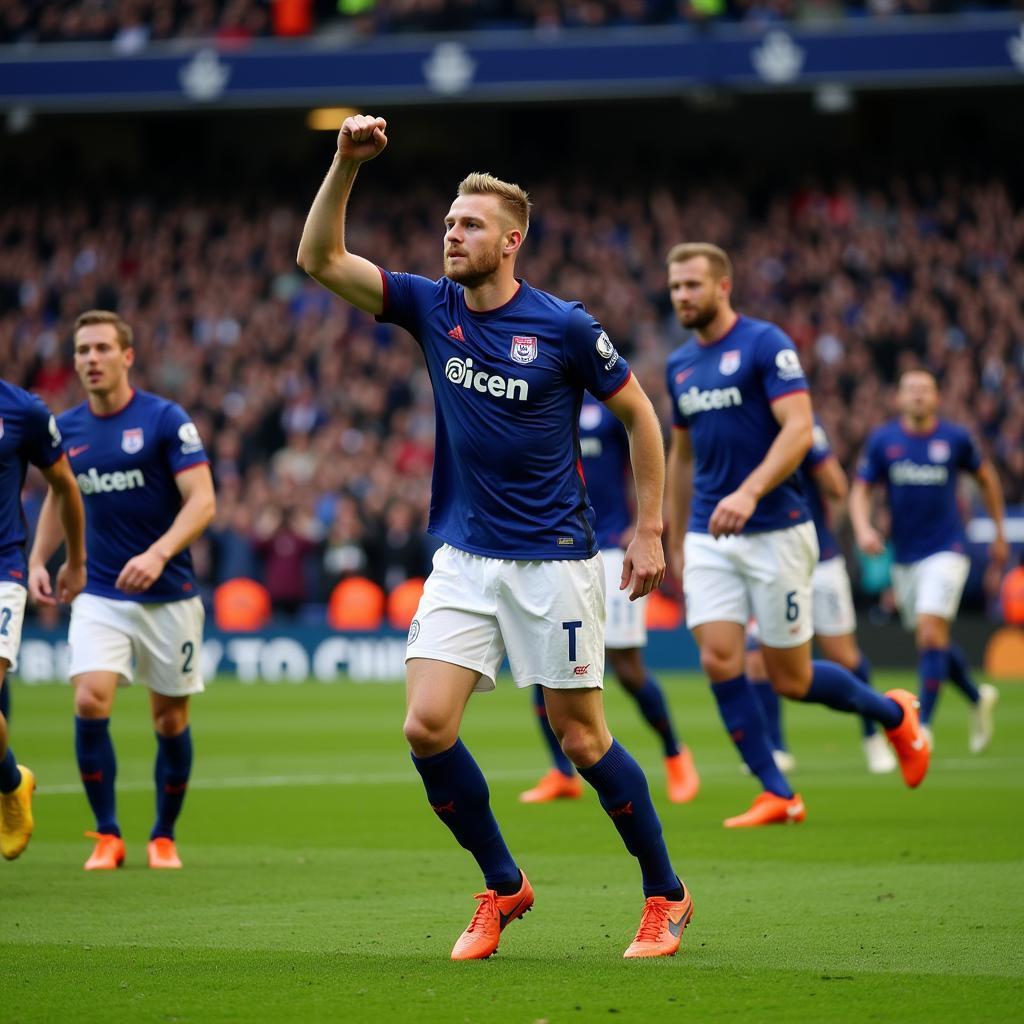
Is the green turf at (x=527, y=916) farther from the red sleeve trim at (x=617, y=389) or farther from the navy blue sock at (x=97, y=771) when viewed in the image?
the red sleeve trim at (x=617, y=389)

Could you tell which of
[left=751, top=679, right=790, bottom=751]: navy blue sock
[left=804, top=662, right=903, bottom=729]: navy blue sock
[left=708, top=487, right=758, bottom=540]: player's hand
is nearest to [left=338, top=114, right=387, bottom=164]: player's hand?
[left=708, top=487, right=758, bottom=540]: player's hand

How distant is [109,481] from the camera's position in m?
8.91

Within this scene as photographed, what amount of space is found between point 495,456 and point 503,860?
136 centimetres

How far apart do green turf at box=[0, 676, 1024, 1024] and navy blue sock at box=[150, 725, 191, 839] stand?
0.23 meters

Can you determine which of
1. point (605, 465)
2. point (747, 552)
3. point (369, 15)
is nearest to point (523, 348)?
point (747, 552)

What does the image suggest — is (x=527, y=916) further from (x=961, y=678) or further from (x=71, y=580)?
(x=961, y=678)

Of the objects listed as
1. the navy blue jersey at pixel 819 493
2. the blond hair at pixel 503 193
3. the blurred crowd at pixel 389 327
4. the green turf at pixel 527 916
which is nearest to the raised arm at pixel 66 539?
the green turf at pixel 527 916

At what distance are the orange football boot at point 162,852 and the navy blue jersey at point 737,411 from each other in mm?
3248

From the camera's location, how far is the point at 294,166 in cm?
3619

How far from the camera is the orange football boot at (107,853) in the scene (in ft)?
28.0

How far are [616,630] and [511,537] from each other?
502 cm

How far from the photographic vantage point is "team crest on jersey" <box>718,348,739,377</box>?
31.7 ft

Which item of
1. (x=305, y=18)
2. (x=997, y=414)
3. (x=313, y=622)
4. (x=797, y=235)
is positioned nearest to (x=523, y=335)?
(x=313, y=622)

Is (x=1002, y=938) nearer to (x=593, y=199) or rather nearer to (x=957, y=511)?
(x=957, y=511)
